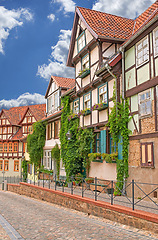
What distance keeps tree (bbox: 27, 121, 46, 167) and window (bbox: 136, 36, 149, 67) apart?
17.2m

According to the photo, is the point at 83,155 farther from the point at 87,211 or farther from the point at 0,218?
the point at 0,218

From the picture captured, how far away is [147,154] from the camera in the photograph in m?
12.6

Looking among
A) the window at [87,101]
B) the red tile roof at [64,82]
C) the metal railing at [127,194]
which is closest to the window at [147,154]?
the metal railing at [127,194]

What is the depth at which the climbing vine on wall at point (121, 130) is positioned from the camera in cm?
1403

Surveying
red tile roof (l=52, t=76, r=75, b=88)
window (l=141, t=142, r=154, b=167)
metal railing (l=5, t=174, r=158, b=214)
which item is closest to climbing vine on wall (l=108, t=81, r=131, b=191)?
metal railing (l=5, t=174, r=158, b=214)

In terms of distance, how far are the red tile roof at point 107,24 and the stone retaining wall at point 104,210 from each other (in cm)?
976

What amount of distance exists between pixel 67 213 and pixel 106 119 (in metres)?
6.01

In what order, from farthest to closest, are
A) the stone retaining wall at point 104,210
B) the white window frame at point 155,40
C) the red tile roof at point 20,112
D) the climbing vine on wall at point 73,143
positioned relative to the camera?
the red tile roof at point 20,112, the climbing vine on wall at point 73,143, the white window frame at point 155,40, the stone retaining wall at point 104,210

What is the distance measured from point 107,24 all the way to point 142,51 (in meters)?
6.14

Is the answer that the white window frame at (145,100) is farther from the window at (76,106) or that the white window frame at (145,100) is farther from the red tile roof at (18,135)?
the red tile roof at (18,135)

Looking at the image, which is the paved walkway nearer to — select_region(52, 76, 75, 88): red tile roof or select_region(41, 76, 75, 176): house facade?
select_region(41, 76, 75, 176): house facade

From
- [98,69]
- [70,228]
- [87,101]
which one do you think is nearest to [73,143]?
[87,101]

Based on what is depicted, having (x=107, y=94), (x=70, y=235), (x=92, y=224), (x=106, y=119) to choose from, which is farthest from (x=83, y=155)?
(x=70, y=235)

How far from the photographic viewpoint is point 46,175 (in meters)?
26.6
